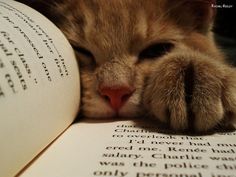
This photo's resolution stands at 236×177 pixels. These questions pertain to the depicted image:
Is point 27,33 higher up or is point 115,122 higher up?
point 27,33

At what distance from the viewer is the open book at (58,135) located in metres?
0.51

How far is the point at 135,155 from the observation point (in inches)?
22.4

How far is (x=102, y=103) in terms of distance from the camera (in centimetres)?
84

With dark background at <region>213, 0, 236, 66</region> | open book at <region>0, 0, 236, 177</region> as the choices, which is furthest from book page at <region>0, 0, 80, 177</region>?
dark background at <region>213, 0, 236, 66</region>

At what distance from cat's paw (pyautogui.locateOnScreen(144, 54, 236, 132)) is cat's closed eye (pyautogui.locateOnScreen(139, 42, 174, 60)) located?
0.17 metres

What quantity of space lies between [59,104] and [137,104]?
21 centimetres

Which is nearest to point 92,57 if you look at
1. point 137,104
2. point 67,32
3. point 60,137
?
point 67,32

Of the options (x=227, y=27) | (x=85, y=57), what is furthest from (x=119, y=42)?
(x=227, y=27)

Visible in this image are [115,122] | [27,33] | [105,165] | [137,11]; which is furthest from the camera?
[137,11]

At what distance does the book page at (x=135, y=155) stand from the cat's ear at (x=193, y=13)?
0.42 metres

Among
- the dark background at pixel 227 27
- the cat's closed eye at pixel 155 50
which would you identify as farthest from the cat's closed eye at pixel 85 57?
the dark background at pixel 227 27

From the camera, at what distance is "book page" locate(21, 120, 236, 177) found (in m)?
0.51

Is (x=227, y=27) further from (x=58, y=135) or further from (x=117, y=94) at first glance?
(x=58, y=135)

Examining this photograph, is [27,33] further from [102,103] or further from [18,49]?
[102,103]
